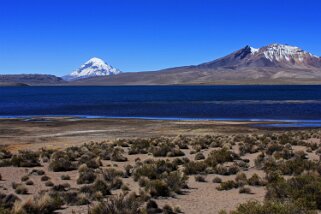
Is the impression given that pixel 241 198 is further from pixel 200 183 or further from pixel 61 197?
pixel 61 197

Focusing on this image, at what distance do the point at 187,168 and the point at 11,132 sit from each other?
30951mm

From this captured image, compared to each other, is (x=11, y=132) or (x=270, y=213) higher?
(x=270, y=213)

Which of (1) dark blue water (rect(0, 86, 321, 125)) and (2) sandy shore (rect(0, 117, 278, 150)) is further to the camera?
(1) dark blue water (rect(0, 86, 321, 125))

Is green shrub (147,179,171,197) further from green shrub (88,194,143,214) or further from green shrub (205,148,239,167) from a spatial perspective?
green shrub (205,148,239,167)

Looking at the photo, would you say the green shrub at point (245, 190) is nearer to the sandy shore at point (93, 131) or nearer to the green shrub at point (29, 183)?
the green shrub at point (29, 183)

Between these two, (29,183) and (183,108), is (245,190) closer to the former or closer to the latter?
(29,183)

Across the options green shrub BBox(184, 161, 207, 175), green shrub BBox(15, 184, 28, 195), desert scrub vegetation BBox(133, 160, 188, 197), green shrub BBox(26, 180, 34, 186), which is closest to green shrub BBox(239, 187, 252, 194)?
desert scrub vegetation BBox(133, 160, 188, 197)

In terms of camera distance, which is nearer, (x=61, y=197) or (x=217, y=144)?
(x=61, y=197)

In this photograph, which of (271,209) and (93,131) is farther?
(93,131)

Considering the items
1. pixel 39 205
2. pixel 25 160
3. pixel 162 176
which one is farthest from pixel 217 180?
pixel 25 160

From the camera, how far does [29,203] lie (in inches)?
476

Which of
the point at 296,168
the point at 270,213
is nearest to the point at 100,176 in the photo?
the point at 296,168

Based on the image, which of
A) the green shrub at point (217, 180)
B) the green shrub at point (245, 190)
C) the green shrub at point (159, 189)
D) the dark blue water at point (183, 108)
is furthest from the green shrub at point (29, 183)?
the dark blue water at point (183, 108)

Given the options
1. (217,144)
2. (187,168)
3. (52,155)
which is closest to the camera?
(187,168)
